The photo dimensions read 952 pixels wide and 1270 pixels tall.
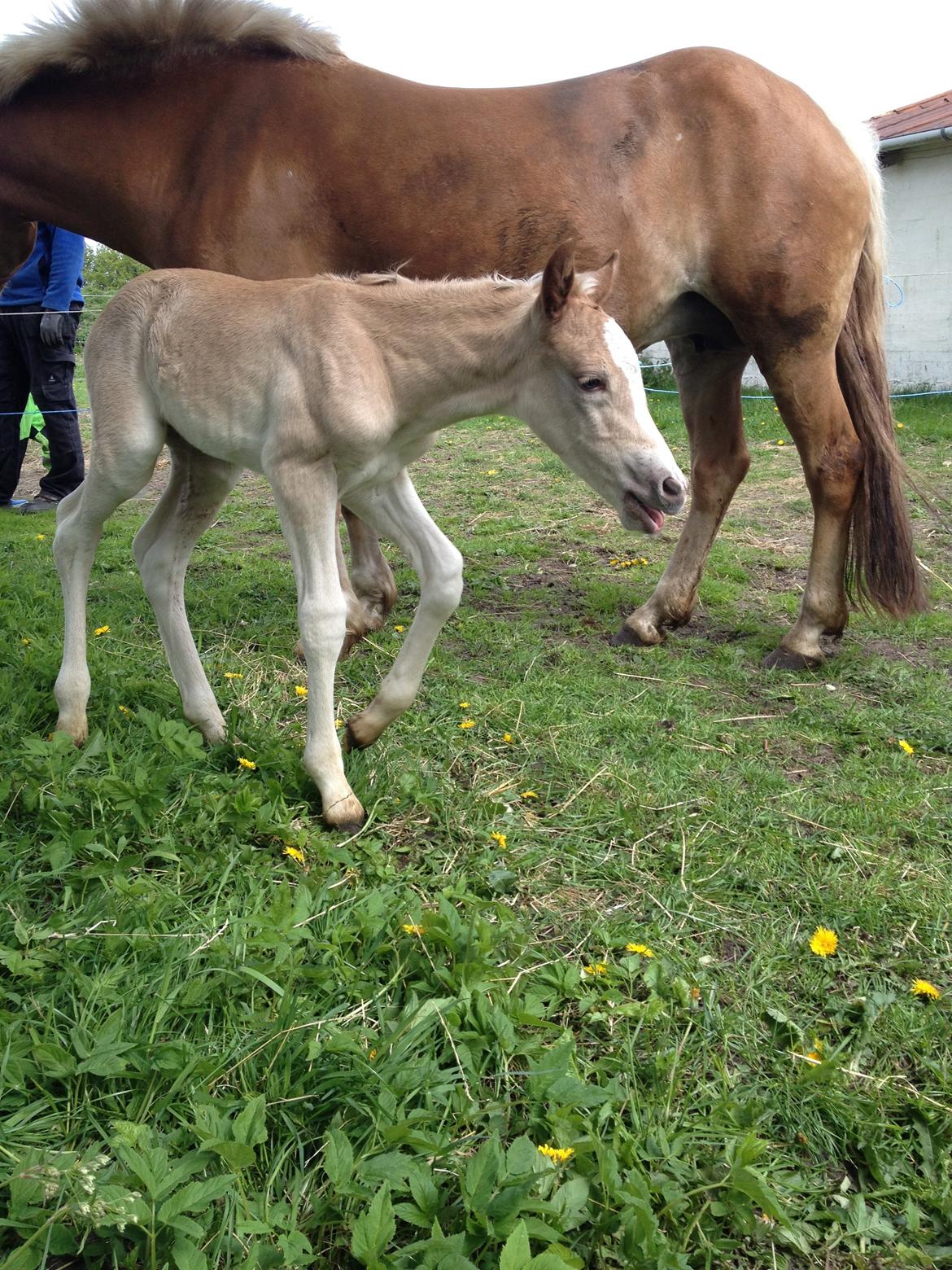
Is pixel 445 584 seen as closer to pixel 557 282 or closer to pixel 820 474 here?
pixel 557 282

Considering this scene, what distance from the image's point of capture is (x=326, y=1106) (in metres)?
1.77

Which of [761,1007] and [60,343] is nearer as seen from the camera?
[761,1007]

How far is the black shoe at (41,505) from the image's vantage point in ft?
22.7

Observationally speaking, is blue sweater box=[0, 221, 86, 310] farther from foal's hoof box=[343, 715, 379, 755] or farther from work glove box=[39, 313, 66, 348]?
foal's hoof box=[343, 715, 379, 755]

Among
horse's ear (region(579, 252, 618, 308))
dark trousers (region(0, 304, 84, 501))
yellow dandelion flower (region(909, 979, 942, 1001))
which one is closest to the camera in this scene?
yellow dandelion flower (region(909, 979, 942, 1001))

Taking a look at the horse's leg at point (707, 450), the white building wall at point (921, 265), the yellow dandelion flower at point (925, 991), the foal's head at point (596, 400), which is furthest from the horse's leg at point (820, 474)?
the white building wall at point (921, 265)

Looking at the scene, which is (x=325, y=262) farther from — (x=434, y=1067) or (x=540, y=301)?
(x=434, y=1067)

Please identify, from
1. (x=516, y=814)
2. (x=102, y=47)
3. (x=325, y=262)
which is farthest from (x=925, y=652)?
(x=102, y=47)

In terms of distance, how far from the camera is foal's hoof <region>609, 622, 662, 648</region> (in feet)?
14.7

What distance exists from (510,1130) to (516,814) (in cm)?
114

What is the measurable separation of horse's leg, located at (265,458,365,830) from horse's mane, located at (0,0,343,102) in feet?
7.44

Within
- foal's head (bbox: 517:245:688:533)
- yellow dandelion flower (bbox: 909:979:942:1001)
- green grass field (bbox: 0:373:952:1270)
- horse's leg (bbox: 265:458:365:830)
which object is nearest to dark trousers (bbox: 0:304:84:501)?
green grass field (bbox: 0:373:952:1270)

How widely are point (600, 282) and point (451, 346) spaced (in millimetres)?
530

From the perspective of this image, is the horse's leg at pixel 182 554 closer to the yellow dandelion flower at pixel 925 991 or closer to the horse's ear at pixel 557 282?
the horse's ear at pixel 557 282
